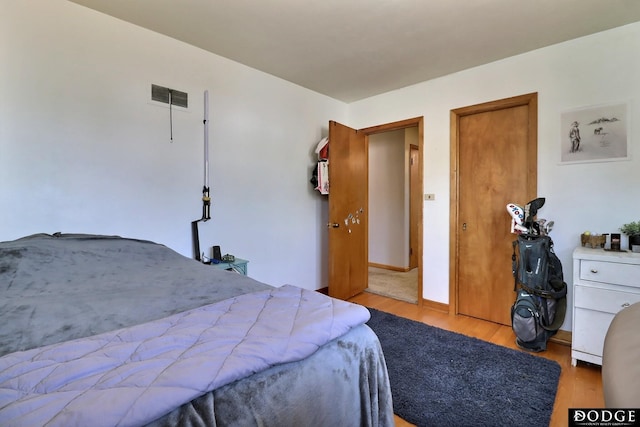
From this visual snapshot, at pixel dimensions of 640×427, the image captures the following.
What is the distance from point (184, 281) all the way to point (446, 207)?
2597mm

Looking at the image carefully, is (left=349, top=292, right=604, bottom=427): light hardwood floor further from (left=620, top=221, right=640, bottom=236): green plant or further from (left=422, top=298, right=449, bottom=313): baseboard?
(left=620, top=221, right=640, bottom=236): green plant

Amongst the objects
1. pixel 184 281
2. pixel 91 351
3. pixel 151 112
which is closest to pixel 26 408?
pixel 91 351

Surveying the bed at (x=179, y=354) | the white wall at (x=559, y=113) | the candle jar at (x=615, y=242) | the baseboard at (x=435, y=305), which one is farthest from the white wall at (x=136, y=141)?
the candle jar at (x=615, y=242)

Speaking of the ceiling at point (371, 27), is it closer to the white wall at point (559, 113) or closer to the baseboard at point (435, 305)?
the white wall at point (559, 113)

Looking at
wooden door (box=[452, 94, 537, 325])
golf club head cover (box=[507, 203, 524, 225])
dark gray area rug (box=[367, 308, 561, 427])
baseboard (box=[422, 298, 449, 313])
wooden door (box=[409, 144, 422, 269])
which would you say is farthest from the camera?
wooden door (box=[409, 144, 422, 269])

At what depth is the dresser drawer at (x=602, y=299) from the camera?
1.95 m

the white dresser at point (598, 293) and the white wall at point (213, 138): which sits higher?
the white wall at point (213, 138)

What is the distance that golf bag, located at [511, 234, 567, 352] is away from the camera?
2291 mm

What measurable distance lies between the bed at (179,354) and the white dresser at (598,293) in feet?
5.95

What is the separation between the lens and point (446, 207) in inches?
125

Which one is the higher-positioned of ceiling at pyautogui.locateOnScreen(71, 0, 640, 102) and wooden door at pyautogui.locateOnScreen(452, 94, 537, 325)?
ceiling at pyautogui.locateOnScreen(71, 0, 640, 102)

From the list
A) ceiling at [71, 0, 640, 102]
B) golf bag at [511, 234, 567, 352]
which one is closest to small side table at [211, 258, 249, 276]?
ceiling at [71, 0, 640, 102]

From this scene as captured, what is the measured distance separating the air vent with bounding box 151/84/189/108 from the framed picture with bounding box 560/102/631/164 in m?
3.11

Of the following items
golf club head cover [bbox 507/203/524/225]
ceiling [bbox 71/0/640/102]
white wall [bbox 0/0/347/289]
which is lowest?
golf club head cover [bbox 507/203/524/225]
